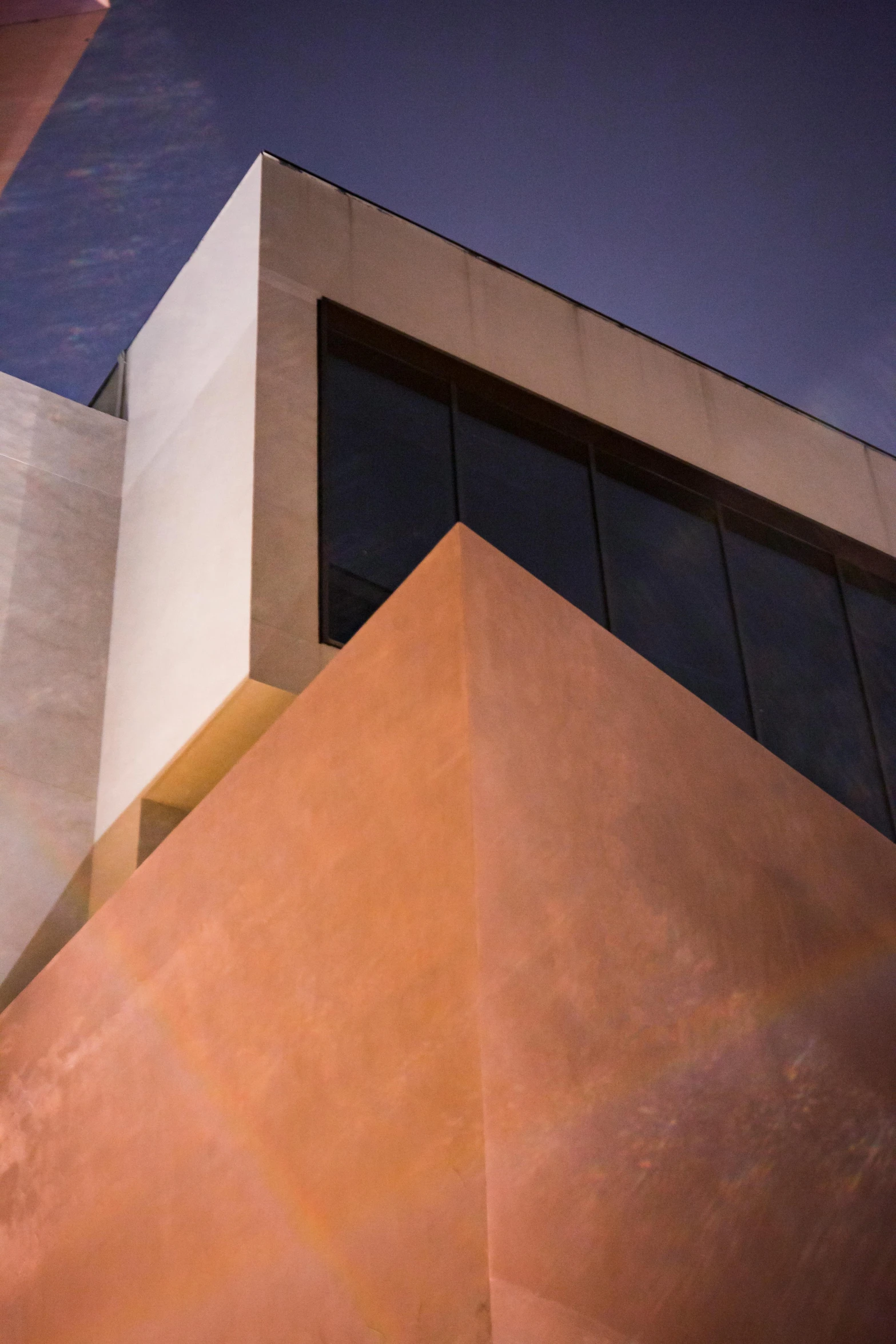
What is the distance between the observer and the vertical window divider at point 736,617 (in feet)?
28.0

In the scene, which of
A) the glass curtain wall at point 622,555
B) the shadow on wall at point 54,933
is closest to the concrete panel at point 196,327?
the glass curtain wall at point 622,555

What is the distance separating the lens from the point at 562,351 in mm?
9172

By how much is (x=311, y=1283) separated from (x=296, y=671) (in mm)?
3609

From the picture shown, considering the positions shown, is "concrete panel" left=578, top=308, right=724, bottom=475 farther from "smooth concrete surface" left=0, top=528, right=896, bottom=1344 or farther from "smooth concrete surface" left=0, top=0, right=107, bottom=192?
"smooth concrete surface" left=0, top=0, right=107, bottom=192

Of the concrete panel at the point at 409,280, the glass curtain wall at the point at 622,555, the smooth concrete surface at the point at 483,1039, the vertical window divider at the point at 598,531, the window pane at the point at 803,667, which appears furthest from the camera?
the window pane at the point at 803,667

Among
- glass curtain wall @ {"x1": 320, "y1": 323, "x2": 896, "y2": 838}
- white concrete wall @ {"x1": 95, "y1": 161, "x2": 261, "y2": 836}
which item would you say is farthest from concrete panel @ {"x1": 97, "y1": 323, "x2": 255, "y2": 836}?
glass curtain wall @ {"x1": 320, "y1": 323, "x2": 896, "y2": 838}

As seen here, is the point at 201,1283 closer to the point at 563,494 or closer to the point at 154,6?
the point at 563,494

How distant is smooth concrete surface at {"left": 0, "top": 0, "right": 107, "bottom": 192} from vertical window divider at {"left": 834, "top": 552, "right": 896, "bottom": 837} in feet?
24.8

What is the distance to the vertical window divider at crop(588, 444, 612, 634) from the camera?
8164 mm

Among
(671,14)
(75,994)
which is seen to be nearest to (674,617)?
(75,994)

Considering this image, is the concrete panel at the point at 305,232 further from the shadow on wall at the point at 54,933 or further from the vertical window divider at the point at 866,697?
the vertical window divider at the point at 866,697

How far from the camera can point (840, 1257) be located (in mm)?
3434

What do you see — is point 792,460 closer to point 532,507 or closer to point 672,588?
point 672,588

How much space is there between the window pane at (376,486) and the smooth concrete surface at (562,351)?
1.89 ft
